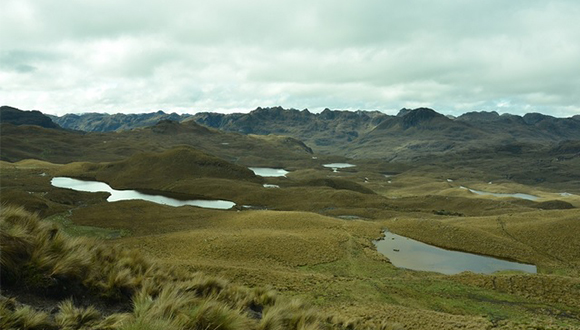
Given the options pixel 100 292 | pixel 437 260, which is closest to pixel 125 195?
pixel 437 260

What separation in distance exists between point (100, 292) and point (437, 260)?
4641 centimetres

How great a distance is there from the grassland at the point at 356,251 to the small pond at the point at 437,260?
207cm

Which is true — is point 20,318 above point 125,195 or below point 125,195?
above

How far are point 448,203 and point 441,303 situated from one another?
8620 centimetres

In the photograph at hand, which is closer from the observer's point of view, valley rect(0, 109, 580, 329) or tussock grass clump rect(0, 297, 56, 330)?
tussock grass clump rect(0, 297, 56, 330)

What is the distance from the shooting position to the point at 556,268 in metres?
45.2

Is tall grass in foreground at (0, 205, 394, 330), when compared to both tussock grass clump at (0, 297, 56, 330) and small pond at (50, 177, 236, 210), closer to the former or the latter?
tussock grass clump at (0, 297, 56, 330)

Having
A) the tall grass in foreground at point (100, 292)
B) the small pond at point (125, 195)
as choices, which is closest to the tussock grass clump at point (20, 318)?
the tall grass in foreground at point (100, 292)

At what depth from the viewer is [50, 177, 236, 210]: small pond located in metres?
98.6

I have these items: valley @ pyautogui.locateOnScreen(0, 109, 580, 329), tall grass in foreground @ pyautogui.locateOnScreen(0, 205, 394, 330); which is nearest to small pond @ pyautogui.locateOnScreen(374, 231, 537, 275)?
valley @ pyautogui.locateOnScreen(0, 109, 580, 329)

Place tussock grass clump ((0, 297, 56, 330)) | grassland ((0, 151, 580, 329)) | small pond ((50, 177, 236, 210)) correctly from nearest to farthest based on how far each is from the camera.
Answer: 1. tussock grass clump ((0, 297, 56, 330))
2. grassland ((0, 151, 580, 329))
3. small pond ((50, 177, 236, 210))

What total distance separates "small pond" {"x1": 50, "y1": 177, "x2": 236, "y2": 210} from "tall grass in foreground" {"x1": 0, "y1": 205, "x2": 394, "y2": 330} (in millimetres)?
81831

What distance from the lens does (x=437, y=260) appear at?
156 feet

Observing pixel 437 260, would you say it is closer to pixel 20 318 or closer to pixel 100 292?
pixel 100 292
